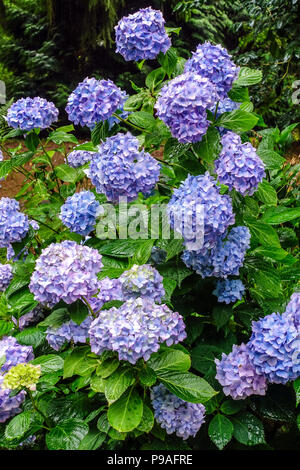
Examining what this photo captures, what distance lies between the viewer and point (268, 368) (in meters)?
1.28

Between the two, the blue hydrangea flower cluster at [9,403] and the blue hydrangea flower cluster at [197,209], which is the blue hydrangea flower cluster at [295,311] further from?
the blue hydrangea flower cluster at [9,403]

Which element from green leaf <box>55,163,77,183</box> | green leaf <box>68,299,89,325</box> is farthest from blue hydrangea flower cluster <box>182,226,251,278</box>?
green leaf <box>55,163,77,183</box>

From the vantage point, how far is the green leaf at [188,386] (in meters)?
1.20

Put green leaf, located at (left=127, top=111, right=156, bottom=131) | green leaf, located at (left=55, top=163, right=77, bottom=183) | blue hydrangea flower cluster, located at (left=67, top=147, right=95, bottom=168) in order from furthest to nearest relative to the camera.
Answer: blue hydrangea flower cluster, located at (left=67, top=147, right=95, bottom=168) < green leaf, located at (left=55, top=163, right=77, bottom=183) < green leaf, located at (left=127, top=111, right=156, bottom=131)

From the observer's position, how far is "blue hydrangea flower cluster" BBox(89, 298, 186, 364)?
1087mm

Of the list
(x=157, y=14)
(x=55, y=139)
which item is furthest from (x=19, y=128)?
(x=157, y=14)

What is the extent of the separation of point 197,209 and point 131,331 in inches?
14.4

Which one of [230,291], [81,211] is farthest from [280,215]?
[81,211]

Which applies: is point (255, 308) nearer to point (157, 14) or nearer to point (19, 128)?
point (157, 14)

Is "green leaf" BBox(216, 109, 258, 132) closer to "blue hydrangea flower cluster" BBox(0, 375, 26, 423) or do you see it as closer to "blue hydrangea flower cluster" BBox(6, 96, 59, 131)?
"blue hydrangea flower cluster" BBox(6, 96, 59, 131)

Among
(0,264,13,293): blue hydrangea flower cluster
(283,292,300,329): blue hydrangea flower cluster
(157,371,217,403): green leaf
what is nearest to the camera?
(157,371,217,403): green leaf

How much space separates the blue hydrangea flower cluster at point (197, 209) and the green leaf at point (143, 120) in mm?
325

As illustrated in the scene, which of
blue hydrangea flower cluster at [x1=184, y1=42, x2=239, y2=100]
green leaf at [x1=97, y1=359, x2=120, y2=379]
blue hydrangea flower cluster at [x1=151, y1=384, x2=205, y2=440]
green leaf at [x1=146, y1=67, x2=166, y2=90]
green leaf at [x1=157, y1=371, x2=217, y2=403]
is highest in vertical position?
blue hydrangea flower cluster at [x1=184, y1=42, x2=239, y2=100]
